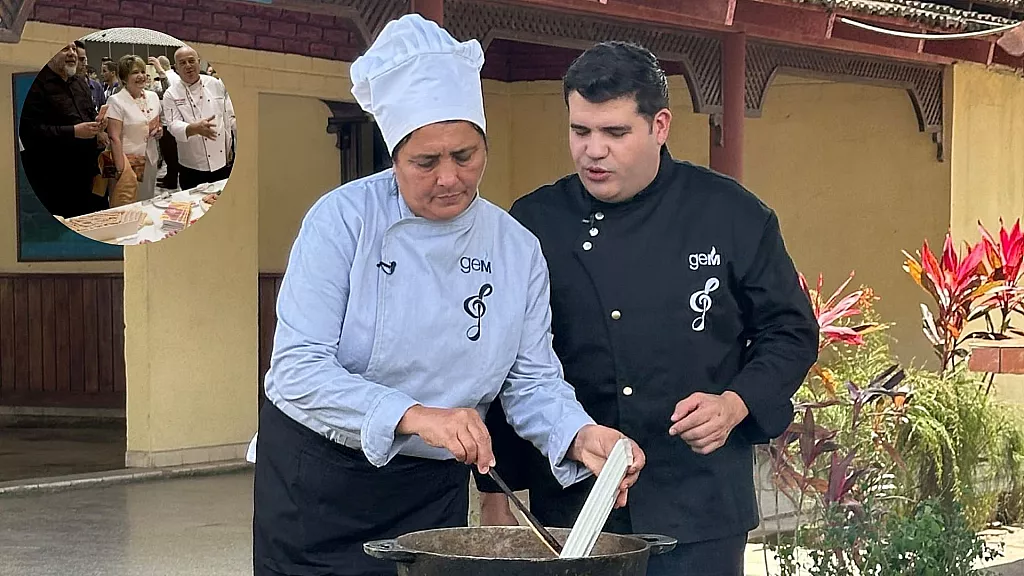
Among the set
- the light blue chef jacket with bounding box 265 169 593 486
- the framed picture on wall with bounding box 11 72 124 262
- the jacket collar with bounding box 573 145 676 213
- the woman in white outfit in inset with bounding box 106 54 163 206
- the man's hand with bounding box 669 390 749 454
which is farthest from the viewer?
the framed picture on wall with bounding box 11 72 124 262

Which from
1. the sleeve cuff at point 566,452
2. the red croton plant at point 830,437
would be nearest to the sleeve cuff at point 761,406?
the sleeve cuff at point 566,452

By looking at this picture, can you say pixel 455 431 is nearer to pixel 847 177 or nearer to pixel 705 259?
pixel 705 259

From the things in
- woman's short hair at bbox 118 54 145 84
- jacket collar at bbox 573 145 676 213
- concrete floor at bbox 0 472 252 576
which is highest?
woman's short hair at bbox 118 54 145 84

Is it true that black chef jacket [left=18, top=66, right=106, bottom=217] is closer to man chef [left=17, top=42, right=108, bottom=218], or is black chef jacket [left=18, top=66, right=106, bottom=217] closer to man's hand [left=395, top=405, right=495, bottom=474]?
man chef [left=17, top=42, right=108, bottom=218]

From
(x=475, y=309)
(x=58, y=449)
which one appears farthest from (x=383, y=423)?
(x=58, y=449)

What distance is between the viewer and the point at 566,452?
10.0ft

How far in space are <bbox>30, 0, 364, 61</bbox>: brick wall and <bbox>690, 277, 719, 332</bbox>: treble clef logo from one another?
20.0 ft

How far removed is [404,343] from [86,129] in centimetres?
682

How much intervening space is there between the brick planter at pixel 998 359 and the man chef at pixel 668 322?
18.1 ft

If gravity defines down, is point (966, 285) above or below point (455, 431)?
below

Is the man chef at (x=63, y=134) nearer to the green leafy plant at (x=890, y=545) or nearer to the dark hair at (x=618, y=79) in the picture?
the green leafy plant at (x=890, y=545)

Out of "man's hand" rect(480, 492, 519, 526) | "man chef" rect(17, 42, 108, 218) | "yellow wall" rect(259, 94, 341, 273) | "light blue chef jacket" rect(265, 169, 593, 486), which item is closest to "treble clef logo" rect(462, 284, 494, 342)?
"light blue chef jacket" rect(265, 169, 593, 486)

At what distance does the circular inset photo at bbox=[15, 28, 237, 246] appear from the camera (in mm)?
9250

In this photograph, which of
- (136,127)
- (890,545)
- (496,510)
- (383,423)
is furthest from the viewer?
(136,127)
